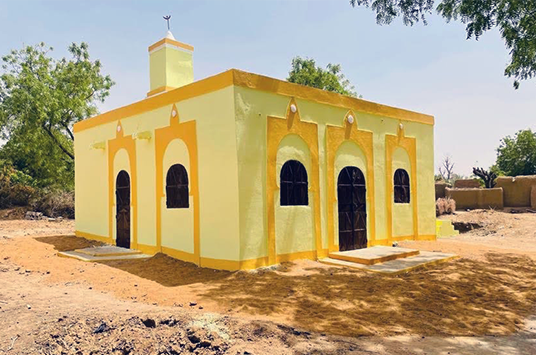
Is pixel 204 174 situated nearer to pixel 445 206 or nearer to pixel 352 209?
pixel 352 209

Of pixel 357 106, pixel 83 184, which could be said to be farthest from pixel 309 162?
pixel 83 184

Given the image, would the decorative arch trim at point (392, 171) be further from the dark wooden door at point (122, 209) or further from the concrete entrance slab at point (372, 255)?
the dark wooden door at point (122, 209)

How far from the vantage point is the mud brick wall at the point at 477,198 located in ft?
79.4

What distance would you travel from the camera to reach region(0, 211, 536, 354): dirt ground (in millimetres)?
4629

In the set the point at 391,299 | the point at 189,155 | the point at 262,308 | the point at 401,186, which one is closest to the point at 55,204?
the point at 189,155

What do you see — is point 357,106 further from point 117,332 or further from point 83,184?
point 83,184

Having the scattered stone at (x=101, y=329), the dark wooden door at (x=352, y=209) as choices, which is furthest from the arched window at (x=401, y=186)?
the scattered stone at (x=101, y=329)

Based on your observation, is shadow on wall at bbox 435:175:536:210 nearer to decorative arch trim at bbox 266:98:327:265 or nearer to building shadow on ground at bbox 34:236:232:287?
decorative arch trim at bbox 266:98:327:265

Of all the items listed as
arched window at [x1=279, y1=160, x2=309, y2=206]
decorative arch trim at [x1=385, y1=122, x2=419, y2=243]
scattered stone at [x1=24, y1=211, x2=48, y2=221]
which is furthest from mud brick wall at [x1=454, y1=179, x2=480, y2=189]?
scattered stone at [x1=24, y1=211, x2=48, y2=221]

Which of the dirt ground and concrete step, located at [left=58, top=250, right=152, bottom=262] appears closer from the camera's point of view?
the dirt ground

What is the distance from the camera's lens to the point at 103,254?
10414 millimetres

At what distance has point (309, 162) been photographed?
984 centimetres

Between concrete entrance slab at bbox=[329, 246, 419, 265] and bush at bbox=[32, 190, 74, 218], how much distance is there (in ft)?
54.1

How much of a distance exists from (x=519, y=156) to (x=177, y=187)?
39.7m
